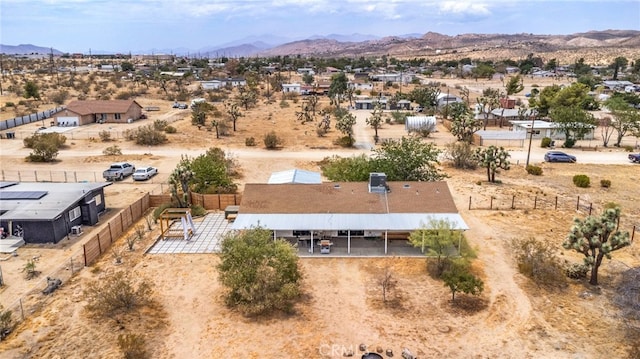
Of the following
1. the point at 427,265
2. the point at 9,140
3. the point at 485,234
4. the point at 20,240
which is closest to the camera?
the point at 427,265

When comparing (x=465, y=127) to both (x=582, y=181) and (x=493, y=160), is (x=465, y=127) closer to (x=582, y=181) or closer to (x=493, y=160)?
(x=493, y=160)

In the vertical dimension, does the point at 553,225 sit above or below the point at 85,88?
below

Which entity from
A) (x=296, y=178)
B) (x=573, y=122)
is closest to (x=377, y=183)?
(x=296, y=178)

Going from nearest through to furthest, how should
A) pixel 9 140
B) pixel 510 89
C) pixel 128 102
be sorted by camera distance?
1. pixel 9 140
2. pixel 128 102
3. pixel 510 89

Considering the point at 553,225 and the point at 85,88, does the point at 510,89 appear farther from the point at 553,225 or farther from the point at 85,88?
the point at 85,88

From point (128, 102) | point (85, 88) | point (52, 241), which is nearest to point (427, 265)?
point (52, 241)

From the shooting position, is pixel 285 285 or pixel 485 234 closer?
pixel 285 285

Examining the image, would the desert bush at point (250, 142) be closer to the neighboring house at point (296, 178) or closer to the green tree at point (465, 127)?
the neighboring house at point (296, 178)

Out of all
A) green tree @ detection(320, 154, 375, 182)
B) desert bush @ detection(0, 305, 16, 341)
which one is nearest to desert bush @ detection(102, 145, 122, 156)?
green tree @ detection(320, 154, 375, 182)
